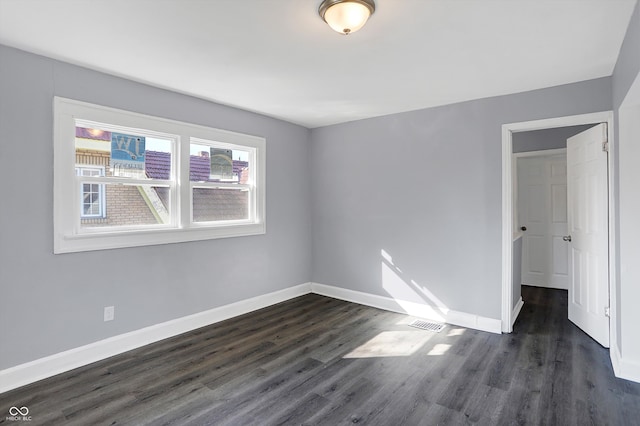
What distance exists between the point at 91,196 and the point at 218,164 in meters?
1.42

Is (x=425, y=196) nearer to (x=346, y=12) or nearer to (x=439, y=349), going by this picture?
(x=439, y=349)

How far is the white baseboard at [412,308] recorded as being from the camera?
3629mm

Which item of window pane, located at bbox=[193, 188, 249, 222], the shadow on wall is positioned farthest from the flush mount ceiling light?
the shadow on wall

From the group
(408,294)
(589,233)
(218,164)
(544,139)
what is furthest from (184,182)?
A: (544,139)

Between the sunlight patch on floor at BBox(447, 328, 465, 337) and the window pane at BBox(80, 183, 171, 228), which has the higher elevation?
the window pane at BBox(80, 183, 171, 228)

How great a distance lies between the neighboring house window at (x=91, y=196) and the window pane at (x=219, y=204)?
952 millimetres

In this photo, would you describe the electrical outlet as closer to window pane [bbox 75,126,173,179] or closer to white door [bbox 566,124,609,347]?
window pane [bbox 75,126,173,179]

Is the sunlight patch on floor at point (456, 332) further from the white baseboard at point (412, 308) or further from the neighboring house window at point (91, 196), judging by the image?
the neighboring house window at point (91, 196)

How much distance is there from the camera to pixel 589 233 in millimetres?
3391

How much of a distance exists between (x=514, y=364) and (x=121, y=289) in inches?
143

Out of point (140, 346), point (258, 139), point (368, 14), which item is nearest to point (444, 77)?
point (368, 14)

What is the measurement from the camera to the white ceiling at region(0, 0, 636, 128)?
200 cm

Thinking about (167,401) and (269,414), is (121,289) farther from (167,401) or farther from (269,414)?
(269,414)

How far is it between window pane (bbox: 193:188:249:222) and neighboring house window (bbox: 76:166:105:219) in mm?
952
